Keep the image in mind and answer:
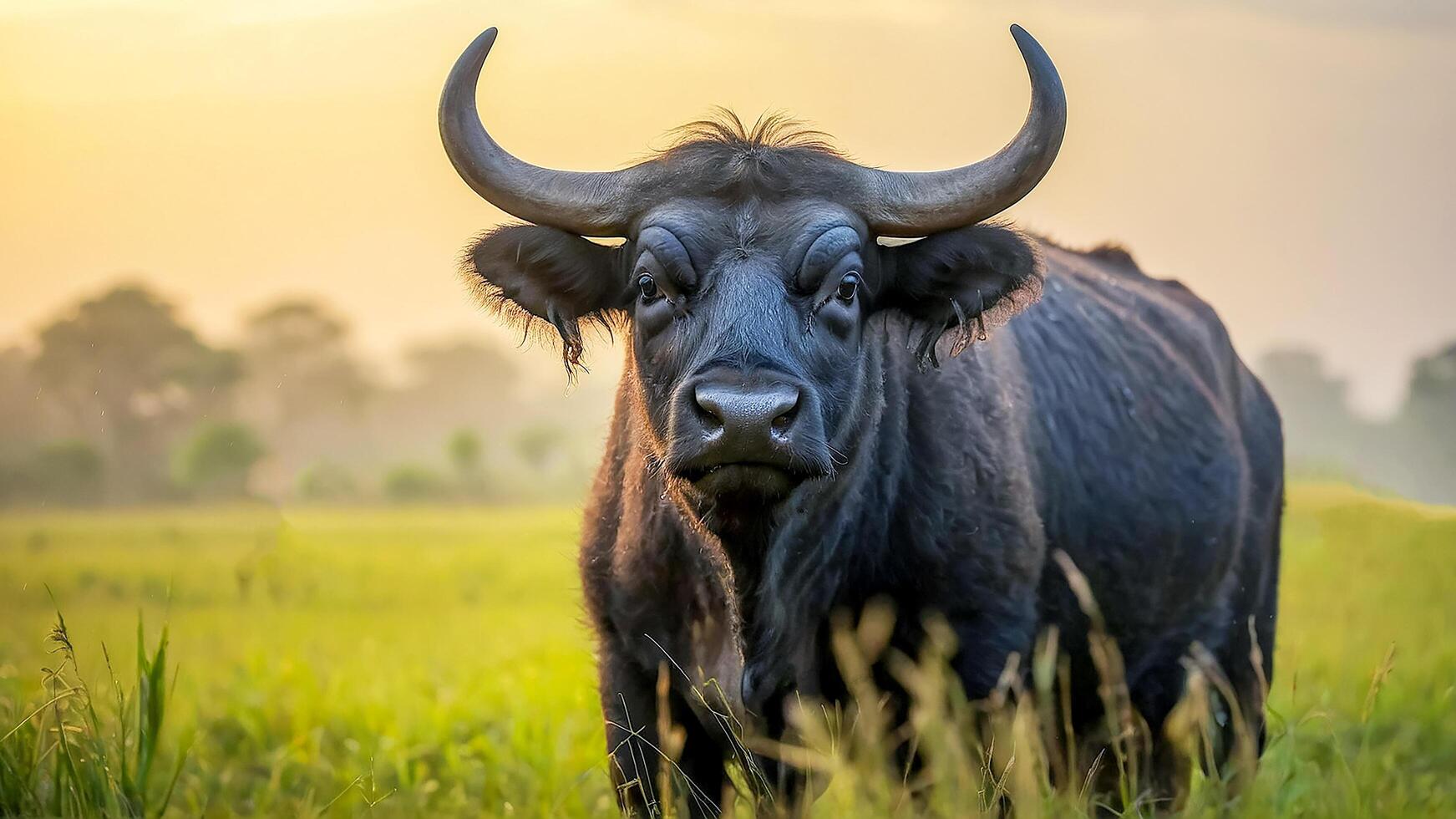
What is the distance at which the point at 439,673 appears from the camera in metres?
9.83

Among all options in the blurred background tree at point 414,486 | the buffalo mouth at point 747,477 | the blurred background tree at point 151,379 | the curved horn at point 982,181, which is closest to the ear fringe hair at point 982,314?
the curved horn at point 982,181

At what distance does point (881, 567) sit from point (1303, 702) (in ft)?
14.5

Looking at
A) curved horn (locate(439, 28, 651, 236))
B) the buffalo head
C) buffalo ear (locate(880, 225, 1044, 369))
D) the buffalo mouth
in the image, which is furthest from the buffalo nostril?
buffalo ear (locate(880, 225, 1044, 369))

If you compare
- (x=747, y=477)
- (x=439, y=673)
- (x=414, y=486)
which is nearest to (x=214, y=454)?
(x=414, y=486)

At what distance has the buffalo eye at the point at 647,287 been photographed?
4824 millimetres

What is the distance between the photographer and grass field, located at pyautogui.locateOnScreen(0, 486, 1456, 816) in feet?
16.1

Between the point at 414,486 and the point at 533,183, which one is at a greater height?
the point at 533,183

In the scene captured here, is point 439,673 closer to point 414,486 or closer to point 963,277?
point 963,277

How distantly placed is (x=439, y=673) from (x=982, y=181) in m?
6.32

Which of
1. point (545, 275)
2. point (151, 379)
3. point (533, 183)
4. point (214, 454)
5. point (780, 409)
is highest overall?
point (533, 183)

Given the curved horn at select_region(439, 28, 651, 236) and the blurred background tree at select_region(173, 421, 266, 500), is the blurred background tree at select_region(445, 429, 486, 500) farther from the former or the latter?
the curved horn at select_region(439, 28, 651, 236)

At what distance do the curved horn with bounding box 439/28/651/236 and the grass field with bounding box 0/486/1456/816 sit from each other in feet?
4.94

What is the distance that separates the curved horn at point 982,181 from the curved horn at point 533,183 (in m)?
0.87

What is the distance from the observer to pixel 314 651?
33.3ft
